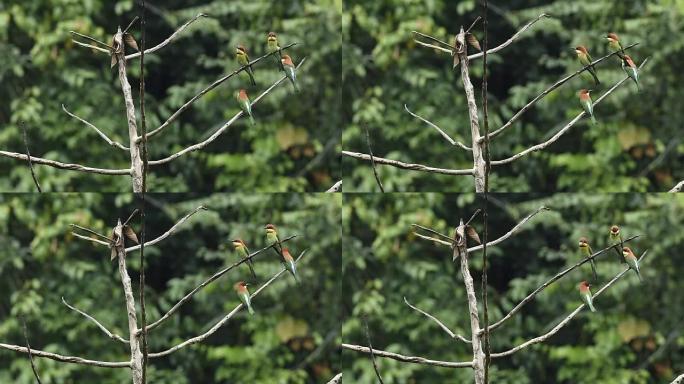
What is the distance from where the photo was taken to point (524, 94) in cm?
610

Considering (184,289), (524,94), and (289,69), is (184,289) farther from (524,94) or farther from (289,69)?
(524,94)

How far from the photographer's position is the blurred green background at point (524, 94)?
6.11 metres

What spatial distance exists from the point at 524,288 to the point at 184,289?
1.57 metres

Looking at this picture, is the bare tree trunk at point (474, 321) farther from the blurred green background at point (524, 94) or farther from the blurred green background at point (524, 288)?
the blurred green background at point (524, 94)

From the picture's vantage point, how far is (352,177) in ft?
20.5

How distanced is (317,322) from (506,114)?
1.32 metres

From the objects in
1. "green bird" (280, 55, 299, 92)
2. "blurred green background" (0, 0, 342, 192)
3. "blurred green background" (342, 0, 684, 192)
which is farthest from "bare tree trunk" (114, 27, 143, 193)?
"blurred green background" (342, 0, 684, 192)

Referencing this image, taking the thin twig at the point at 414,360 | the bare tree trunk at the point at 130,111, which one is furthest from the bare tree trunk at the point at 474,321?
the bare tree trunk at the point at 130,111

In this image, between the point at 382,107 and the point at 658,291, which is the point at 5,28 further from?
the point at 658,291

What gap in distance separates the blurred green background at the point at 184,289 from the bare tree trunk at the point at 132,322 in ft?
5.87

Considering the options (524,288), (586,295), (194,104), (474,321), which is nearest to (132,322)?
(474,321)

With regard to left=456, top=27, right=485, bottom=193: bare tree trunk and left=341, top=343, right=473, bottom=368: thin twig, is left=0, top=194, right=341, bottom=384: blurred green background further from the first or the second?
left=341, top=343, right=473, bottom=368: thin twig

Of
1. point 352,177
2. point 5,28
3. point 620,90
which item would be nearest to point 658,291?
point 620,90

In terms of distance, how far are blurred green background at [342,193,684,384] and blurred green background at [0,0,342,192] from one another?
0.41 metres
